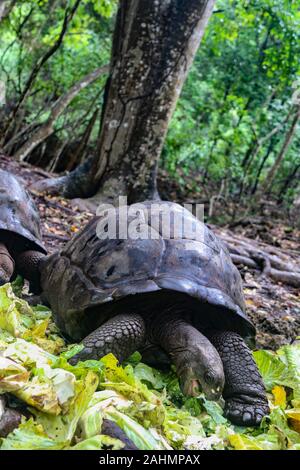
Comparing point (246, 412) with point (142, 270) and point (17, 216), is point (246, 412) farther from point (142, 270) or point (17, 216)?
point (17, 216)

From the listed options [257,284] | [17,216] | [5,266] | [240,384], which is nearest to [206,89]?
[257,284]

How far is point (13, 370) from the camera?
7.21 feet

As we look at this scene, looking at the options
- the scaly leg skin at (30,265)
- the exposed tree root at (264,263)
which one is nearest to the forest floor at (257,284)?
the exposed tree root at (264,263)

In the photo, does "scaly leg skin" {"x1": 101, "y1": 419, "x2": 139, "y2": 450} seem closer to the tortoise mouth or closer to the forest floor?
the tortoise mouth

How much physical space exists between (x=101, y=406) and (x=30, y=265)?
1874 millimetres

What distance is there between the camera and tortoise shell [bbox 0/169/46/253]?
12.7 ft

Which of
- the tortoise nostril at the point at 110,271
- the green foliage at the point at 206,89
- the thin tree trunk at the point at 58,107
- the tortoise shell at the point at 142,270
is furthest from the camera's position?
the green foliage at the point at 206,89

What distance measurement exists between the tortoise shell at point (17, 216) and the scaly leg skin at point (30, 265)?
11 centimetres

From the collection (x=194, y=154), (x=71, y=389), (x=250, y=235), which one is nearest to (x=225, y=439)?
(x=71, y=389)

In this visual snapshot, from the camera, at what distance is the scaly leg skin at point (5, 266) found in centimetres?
344

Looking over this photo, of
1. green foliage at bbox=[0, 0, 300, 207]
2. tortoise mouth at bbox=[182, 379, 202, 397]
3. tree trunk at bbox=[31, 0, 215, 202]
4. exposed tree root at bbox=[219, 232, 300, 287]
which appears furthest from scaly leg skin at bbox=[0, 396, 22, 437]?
green foliage at bbox=[0, 0, 300, 207]

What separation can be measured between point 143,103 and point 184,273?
4099 mm

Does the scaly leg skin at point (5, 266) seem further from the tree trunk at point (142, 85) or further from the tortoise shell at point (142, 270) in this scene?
the tree trunk at point (142, 85)

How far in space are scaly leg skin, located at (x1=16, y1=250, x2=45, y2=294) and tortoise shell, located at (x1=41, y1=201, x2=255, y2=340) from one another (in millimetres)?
382
